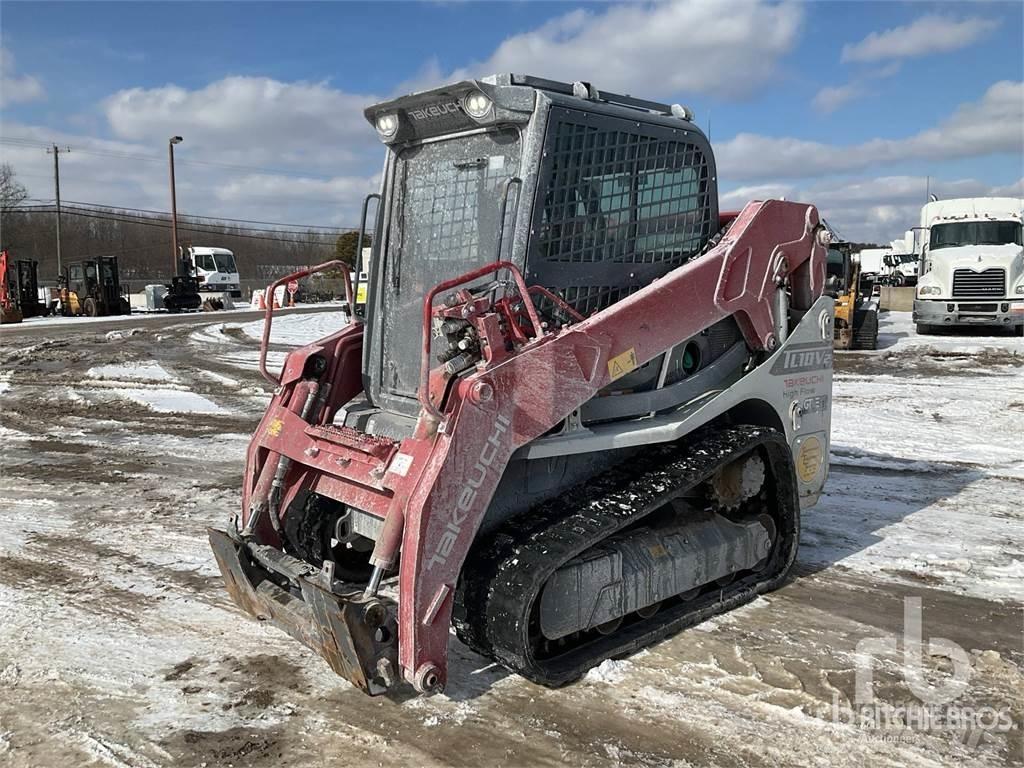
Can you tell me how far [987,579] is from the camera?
477 centimetres

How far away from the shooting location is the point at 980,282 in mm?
17703

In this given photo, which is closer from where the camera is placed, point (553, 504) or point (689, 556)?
point (553, 504)

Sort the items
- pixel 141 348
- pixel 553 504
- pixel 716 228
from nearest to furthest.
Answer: pixel 553 504 < pixel 716 228 < pixel 141 348

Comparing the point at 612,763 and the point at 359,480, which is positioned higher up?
the point at 359,480

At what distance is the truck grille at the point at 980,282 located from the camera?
17.5 m

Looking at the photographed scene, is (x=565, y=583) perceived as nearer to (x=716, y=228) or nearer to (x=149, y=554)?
(x=716, y=228)

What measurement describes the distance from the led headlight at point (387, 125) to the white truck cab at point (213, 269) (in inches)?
1566

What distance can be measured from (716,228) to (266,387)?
9.05 meters

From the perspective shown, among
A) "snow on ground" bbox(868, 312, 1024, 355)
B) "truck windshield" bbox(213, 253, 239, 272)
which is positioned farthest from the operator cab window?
"truck windshield" bbox(213, 253, 239, 272)

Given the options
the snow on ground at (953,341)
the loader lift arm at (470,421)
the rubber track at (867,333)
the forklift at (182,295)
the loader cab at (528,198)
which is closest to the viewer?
the loader lift arm at (470,421)

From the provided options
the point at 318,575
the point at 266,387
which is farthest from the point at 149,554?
the point at 266,387

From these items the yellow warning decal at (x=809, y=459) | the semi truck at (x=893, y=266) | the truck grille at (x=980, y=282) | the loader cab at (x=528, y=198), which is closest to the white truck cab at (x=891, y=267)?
the semi truck at (x=893, y=266)

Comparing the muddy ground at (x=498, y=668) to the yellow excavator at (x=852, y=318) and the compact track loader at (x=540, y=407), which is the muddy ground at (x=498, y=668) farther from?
the yellow excavator at (x=852, y=318)

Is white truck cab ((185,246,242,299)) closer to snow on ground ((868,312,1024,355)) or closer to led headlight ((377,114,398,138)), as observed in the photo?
snow on ground ((868,312,1024,355))
